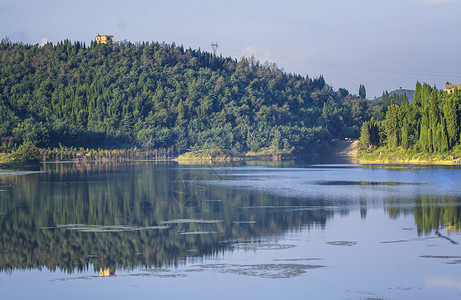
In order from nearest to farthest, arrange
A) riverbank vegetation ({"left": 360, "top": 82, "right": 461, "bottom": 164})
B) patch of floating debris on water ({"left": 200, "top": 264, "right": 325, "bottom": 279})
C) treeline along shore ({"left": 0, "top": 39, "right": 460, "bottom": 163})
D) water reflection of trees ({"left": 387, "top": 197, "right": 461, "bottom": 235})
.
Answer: patch of floating debris on water ({"left": 200, "top": 264, "right": 325, "bottom": 279}) → water reflection of trees ({"left": 387, "top": 197, "right": 461, "bottom": 235}) → riverbank vegetation ({"left": 360, "top": 82, "right": 461, "bottom": 164}) → treeline along shore ({"left": 0, "top": 39, "right": 460, "bottom": 163})

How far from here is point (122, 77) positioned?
19162cm

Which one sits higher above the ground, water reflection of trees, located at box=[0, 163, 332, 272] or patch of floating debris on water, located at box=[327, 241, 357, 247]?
water reflection of trees, located at box=[0, 163, 332, 272]

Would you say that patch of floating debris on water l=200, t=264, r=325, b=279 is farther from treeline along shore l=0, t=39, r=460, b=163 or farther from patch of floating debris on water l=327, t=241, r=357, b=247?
treeline along shore l=0, t=39, r=460, b=163

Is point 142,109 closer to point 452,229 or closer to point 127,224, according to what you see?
point 127,224

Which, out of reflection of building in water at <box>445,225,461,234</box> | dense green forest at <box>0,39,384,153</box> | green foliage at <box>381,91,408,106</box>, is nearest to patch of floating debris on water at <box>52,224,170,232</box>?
reflection of building in water at <box>445,225,461,234</box>

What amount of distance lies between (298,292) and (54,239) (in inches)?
475

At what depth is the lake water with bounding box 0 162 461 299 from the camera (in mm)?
17406

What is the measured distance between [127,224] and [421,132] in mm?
61785

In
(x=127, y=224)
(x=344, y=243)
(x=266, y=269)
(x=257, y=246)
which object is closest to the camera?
(x=266, y=269)

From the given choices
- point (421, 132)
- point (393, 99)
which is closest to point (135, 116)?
point (393, 99)

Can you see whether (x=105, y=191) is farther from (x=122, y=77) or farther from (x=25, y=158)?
(x=122, y=77)

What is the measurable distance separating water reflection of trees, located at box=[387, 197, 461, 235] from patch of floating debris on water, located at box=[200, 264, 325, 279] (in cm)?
864

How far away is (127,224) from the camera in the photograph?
1131 inches

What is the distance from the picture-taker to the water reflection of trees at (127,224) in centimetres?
2159
